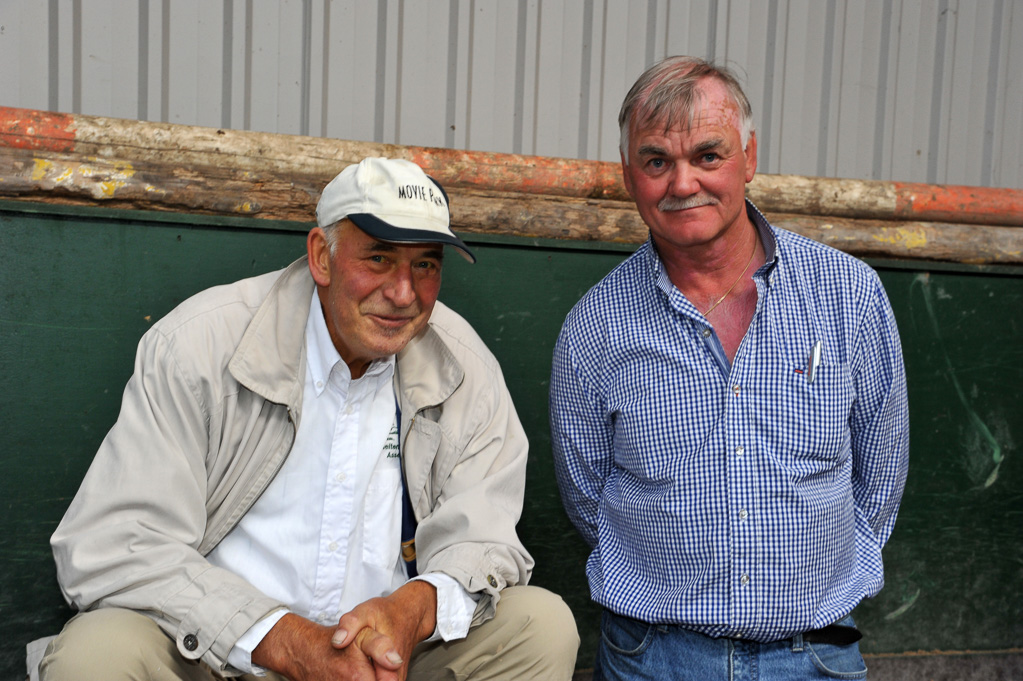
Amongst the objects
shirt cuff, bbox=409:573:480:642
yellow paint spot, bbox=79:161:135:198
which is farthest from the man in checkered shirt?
yellow paint spot, bbox=79:161:135:198

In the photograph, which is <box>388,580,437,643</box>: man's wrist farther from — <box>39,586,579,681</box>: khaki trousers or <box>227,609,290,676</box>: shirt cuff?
<box>227,609,290,676</box>: shirt cuff

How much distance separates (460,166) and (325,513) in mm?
1475

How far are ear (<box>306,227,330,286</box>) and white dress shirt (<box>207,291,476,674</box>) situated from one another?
0.11 meters

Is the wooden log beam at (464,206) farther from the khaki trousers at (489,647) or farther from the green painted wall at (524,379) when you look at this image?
the khaki trousers at (489,647)

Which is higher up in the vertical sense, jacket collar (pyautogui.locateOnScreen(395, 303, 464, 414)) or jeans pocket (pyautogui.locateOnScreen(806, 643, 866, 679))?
jacket collar (pyautogui.locateOnScreen(395, 303, 464, 414))

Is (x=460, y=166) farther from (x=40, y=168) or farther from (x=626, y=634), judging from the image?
(x=626, y=634)

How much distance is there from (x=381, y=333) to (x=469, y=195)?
1.09 m

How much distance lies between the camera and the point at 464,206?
334 centimetres

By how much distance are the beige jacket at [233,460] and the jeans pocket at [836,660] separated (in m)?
0.77

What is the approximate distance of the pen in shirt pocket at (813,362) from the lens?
8.20 feet

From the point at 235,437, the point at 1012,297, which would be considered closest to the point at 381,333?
the point at 235,437

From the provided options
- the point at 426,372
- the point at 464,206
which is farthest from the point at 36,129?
the point at 426,372

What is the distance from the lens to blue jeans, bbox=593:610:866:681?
243 centimetres

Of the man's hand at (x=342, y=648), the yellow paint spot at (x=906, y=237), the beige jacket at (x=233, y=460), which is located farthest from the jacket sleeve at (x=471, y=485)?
the yellow paint spot at (x=906, y=237)
